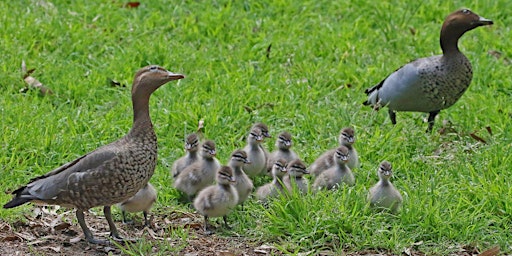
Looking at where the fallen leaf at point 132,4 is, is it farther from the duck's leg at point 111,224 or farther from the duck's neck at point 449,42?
the duck's leg at point 111,224

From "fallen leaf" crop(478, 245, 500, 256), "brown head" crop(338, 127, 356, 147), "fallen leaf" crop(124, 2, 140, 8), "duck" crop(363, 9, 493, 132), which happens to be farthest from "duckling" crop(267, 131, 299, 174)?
"fallen leaf" crop(124, 2, 140, 8)

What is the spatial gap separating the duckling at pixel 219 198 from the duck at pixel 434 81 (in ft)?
7.65

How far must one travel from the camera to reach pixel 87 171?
637 cm

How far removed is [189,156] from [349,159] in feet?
4.01

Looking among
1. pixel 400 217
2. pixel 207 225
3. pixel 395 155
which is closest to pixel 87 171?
pixel 207 225

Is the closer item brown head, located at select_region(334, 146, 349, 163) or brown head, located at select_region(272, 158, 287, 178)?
brown head, located at select_region(272, 158, 287, 178)

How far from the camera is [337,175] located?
23.7 ft

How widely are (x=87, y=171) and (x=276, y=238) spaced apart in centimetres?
131

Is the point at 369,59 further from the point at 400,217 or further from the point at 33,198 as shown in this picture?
the point at 33,198

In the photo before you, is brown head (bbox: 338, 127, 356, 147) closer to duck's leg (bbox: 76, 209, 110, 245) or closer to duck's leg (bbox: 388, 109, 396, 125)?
duck's leg (bbox: 388, 109, 396, 125)

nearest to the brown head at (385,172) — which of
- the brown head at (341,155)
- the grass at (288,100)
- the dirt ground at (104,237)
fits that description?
the grass at (288,100)

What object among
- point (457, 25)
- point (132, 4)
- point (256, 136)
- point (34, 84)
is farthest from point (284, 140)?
point (132, 4)

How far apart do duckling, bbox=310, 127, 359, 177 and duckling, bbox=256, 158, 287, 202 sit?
417mm

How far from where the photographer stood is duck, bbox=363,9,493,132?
28.2ft
